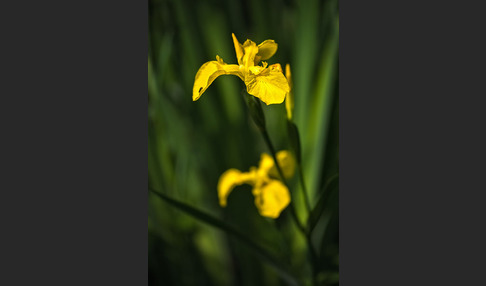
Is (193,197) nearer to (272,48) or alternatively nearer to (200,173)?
(200,173)

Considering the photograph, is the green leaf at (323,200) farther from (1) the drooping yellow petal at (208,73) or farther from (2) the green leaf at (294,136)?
(1) the drooping yellow petal at (208,73)

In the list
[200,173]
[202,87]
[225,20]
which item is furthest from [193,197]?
[202,87]

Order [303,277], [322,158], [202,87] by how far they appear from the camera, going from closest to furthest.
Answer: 1. [202,87]
2. [303,277]
3. [322,158]

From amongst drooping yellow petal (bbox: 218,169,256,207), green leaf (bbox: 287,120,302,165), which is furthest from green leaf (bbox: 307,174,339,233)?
drooping yellow petal (bbox: 218,169,256,207)

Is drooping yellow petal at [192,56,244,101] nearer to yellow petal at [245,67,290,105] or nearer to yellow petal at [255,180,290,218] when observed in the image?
yellow petal at [245,67,290,105]

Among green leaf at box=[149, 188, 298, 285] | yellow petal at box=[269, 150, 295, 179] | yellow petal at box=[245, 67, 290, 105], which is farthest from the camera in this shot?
yellow petal at box=[269, 150, 295, 179]

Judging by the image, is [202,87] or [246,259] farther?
[246,259]

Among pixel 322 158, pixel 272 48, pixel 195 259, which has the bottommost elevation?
pixel 195 259
